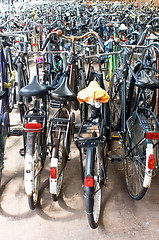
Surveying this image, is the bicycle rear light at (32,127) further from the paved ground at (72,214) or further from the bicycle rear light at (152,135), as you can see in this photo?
the bicycle rear light at (152,135)

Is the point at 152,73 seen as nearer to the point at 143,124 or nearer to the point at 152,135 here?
the point at 143,124

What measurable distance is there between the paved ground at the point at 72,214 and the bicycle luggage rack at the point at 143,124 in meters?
0.53

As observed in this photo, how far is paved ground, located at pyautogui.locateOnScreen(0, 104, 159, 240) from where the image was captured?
1.96 metres

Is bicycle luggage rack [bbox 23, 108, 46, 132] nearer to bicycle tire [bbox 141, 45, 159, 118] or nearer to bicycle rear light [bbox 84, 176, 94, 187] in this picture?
bicycle rear light [bbox 84, 176, 94, 187]

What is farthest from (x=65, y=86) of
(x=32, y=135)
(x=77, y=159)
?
(x=77, y=159)

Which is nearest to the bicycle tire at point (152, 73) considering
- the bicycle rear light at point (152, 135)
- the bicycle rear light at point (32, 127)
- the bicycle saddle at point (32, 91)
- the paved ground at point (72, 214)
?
the paved ground at point (72, 214)

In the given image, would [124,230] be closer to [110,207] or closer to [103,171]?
[110,207]

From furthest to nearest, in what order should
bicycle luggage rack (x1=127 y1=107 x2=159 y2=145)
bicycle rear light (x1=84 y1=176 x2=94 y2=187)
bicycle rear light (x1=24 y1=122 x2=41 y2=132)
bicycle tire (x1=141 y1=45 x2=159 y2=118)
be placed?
1. bicycle tire (x1=141 y1=45 x2=159 y2=118)
2. bicycle rear light (x1=24 y1=122 x2=41 y2=132)
3. bicycle luggage rack (x1=127 y1=107 x2=159 y2=145)
4. bicycle rear light (x1=84 y1=176 x2=94 y2=187)

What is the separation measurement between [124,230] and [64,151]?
2.74 ft

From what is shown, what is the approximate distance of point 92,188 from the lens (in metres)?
1.77

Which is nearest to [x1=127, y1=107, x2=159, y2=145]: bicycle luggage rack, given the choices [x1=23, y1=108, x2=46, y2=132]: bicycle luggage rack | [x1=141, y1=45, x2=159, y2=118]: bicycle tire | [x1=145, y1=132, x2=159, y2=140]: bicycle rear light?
[x1=145, y1=132, x2=159, y2=140]: bicycle rear light

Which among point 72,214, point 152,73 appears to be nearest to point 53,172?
point 72,214

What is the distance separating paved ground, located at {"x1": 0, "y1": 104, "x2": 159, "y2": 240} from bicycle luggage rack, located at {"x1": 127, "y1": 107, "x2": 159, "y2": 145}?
53 centimetres

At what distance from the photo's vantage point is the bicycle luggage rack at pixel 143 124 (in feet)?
6.20
